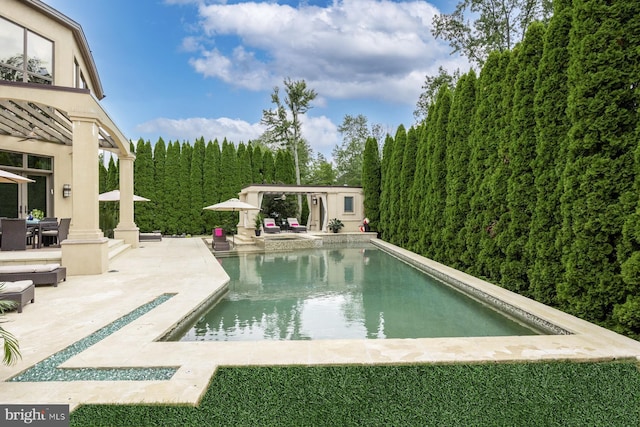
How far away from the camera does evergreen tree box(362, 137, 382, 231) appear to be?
21250 millimetres

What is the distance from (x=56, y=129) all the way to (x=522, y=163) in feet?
39.1

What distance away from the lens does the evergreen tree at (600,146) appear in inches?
191

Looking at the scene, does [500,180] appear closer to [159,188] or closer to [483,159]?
[483,159]

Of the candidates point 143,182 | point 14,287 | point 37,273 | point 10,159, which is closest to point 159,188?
point 143,182

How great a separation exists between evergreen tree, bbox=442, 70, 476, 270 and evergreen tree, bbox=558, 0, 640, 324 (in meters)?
4.19

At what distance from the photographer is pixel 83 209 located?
8.31 meters

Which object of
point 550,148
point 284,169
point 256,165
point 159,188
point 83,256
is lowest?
point 83,256

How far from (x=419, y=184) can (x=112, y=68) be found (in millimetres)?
18421

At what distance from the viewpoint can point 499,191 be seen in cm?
786

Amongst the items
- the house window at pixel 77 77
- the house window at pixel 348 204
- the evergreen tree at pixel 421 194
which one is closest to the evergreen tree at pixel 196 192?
the house window at pixel 77 77

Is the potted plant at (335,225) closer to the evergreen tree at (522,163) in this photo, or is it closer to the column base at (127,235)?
the column base at (127,235)

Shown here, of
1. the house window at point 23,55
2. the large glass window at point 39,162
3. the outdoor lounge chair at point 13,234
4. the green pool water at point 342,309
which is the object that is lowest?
the green pool water at point 342,309

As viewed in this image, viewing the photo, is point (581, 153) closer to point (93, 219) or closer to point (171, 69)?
point (93, 219)

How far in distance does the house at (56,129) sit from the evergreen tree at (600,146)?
9.05 meters
